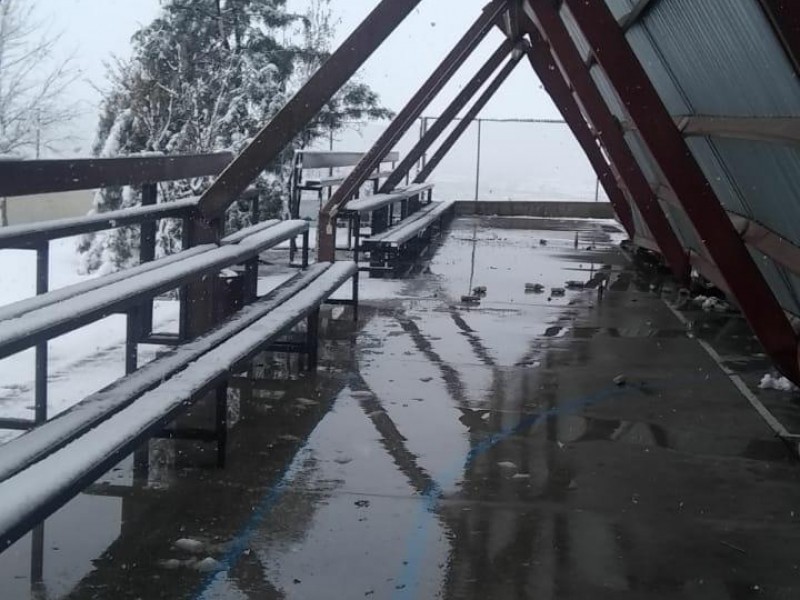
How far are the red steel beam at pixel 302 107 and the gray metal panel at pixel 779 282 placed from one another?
10.2ft

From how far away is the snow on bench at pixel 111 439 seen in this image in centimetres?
329

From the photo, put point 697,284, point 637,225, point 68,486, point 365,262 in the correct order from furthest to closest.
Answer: point 637,225 → point 365,262 → point 697,284 → point 68,486

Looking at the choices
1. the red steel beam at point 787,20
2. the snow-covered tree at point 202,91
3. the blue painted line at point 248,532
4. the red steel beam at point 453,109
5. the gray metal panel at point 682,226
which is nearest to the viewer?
the blue painted line at point 248,532

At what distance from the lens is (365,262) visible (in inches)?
564

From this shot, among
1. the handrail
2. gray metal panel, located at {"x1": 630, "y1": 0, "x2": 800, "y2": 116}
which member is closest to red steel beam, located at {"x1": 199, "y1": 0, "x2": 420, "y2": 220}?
the handrail


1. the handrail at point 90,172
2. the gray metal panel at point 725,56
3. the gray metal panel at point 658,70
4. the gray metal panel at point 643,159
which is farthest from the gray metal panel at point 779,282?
the handrail at point 90,172

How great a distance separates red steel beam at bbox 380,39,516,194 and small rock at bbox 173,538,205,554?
11.2 metres

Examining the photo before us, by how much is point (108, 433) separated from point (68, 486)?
0.53m

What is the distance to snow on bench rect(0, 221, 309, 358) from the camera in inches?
150

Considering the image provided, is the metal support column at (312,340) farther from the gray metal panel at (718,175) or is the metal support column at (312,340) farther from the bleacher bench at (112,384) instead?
the gray metal panel at (718,175)

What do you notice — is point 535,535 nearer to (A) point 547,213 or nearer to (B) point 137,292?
(B) point 137,292

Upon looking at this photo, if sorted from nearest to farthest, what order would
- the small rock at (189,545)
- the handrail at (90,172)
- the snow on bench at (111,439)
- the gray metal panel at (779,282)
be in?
the snow on bench at (111,439) < the small rock at (189,545) < the handrail at (90,172) < the gray metal panel at (779,282)

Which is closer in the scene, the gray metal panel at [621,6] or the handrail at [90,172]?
the handrail at [90,172]

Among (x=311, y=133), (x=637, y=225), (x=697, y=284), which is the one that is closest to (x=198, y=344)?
(x=697, y=284)
